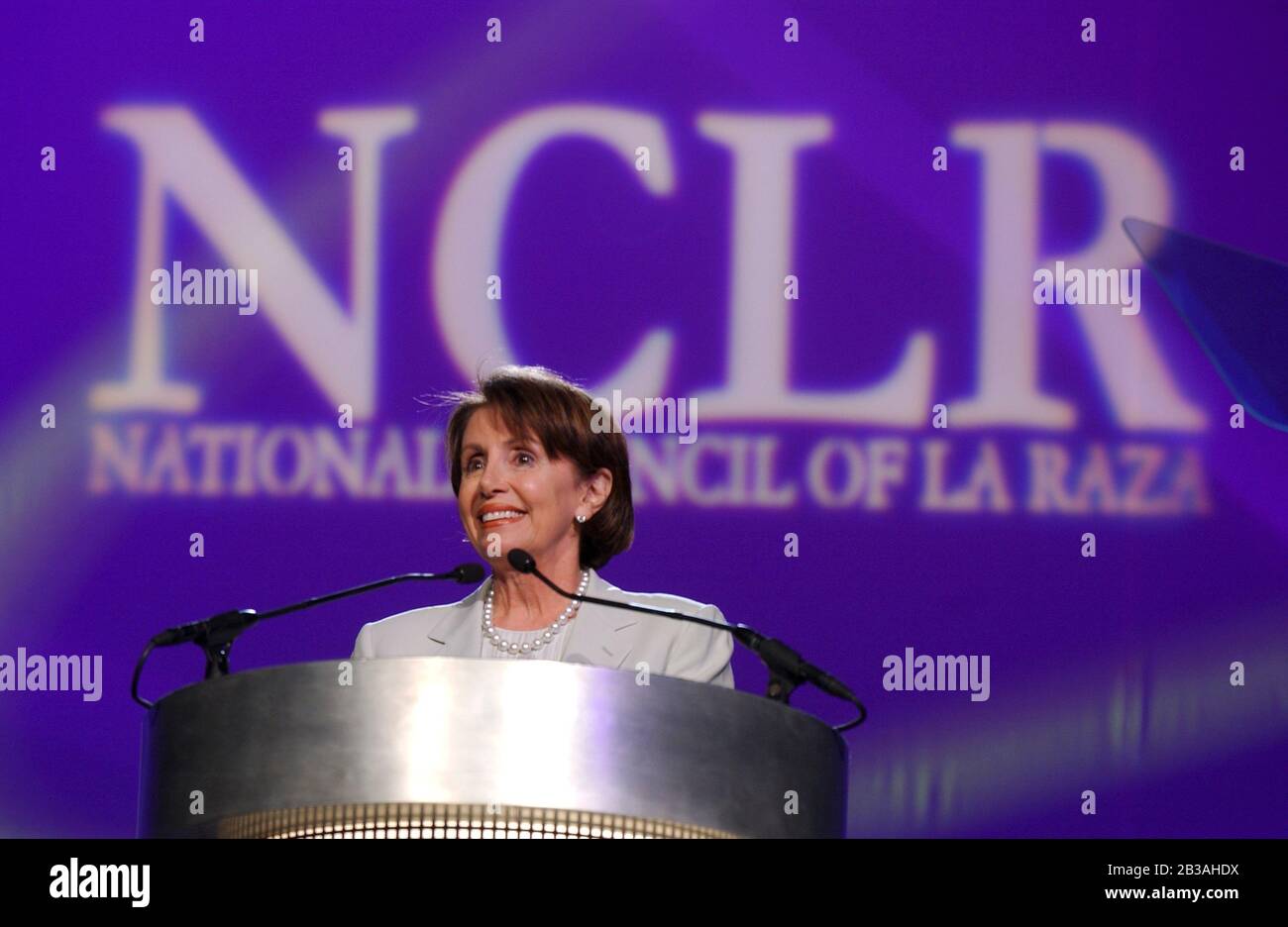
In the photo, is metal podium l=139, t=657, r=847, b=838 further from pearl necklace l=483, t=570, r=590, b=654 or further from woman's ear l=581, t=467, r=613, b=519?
woman's ear l=581, t=467, r=613, b=519

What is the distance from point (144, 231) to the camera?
4.22 meters

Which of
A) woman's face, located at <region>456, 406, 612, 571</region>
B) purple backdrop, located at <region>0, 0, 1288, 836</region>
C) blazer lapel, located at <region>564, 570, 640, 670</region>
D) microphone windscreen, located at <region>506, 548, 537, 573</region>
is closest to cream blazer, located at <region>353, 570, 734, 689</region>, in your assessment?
blazer lapel, located at <region>564, 570, 640, 670</region>

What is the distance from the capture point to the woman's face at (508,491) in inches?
129

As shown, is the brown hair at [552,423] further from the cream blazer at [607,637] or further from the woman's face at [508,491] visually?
the cream blazer at [607,637]

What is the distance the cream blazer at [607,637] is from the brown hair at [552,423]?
190 millimetres

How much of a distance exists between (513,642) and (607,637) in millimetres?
156

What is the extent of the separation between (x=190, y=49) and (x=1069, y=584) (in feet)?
7.04

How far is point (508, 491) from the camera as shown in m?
3.28

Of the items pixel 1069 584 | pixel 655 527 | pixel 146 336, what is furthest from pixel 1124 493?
pixel 146 336

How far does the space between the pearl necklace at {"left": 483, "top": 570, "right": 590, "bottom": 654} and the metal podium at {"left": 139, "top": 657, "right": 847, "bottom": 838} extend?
0.95m

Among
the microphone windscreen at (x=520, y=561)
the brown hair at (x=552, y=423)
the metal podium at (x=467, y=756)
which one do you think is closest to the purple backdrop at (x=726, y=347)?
the brown hair at (x=552, y=423)

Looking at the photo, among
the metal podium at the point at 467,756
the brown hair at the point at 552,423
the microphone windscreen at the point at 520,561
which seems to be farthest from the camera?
the brown hair at the point at 552,423

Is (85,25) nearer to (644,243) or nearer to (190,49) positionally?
(190,49)

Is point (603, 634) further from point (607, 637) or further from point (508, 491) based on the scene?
point (508, 491)
